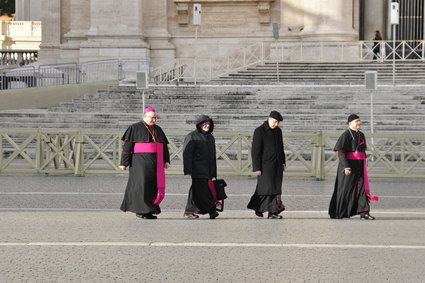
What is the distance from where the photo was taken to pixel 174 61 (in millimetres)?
38906

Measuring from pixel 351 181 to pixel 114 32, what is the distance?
2602cm

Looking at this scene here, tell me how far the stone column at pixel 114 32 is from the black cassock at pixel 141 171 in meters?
25.0

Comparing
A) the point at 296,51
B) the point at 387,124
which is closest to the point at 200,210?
the point at 387,124

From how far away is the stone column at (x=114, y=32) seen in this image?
39.1 meters

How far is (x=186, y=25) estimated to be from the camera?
1599 inches

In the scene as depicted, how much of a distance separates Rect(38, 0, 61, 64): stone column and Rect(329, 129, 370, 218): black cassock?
2820 cm

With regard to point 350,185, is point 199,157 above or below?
above

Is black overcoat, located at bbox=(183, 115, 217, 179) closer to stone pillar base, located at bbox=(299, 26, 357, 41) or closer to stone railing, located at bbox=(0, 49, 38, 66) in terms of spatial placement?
stone pillar base, located at bbox=(299, 26, 357, 41)

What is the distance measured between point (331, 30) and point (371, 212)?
23.4 metres

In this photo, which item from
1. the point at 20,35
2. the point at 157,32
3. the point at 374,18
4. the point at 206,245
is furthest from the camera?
the point at 20,35

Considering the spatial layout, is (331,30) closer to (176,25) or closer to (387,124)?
(176,25)

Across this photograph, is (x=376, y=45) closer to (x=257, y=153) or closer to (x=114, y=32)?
(x=114, y=32)

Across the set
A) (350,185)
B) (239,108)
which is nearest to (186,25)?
(239,108)

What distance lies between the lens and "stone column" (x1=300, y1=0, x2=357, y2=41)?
124 feet
